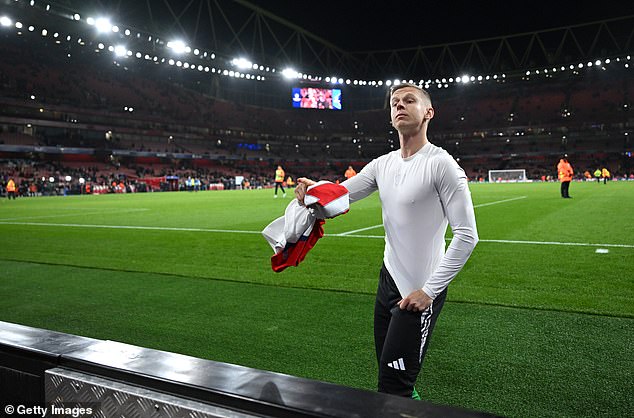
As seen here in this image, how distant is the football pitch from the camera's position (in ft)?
11.1

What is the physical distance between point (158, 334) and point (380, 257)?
471 centimetres

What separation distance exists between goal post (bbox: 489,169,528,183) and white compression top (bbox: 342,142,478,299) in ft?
225

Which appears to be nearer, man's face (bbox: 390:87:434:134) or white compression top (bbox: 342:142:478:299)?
white compression top (bbox: 342:142:478:299)

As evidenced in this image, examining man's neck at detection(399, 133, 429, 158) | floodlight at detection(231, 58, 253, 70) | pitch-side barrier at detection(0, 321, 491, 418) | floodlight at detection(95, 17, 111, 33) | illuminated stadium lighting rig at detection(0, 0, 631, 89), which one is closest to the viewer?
pitch-side barrier at detection(0, 321, 491, 418)

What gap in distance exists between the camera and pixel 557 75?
72250mm

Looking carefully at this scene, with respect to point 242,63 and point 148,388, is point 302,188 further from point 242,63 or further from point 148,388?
point 242,63

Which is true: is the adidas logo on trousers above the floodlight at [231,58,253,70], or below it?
below

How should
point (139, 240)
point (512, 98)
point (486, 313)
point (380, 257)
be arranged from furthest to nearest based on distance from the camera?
point (512, 98)
point (139, 240)
point (380, 257)
point (486, 313)

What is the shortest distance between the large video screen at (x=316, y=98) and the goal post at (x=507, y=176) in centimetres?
2743

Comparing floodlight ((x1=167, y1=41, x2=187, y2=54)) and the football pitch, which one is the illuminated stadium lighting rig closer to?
floodlight ((x1=167, y1=41, x2=187, y2=54))

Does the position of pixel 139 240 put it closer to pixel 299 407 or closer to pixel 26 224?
pixel 26 224

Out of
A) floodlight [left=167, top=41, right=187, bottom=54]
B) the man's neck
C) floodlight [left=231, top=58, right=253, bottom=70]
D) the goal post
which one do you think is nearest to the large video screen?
floodlight [left=231, top=58, right=253, bottom=70]

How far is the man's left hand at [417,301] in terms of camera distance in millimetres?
2350

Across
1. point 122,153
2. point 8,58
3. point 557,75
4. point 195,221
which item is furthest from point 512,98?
point 195,221
